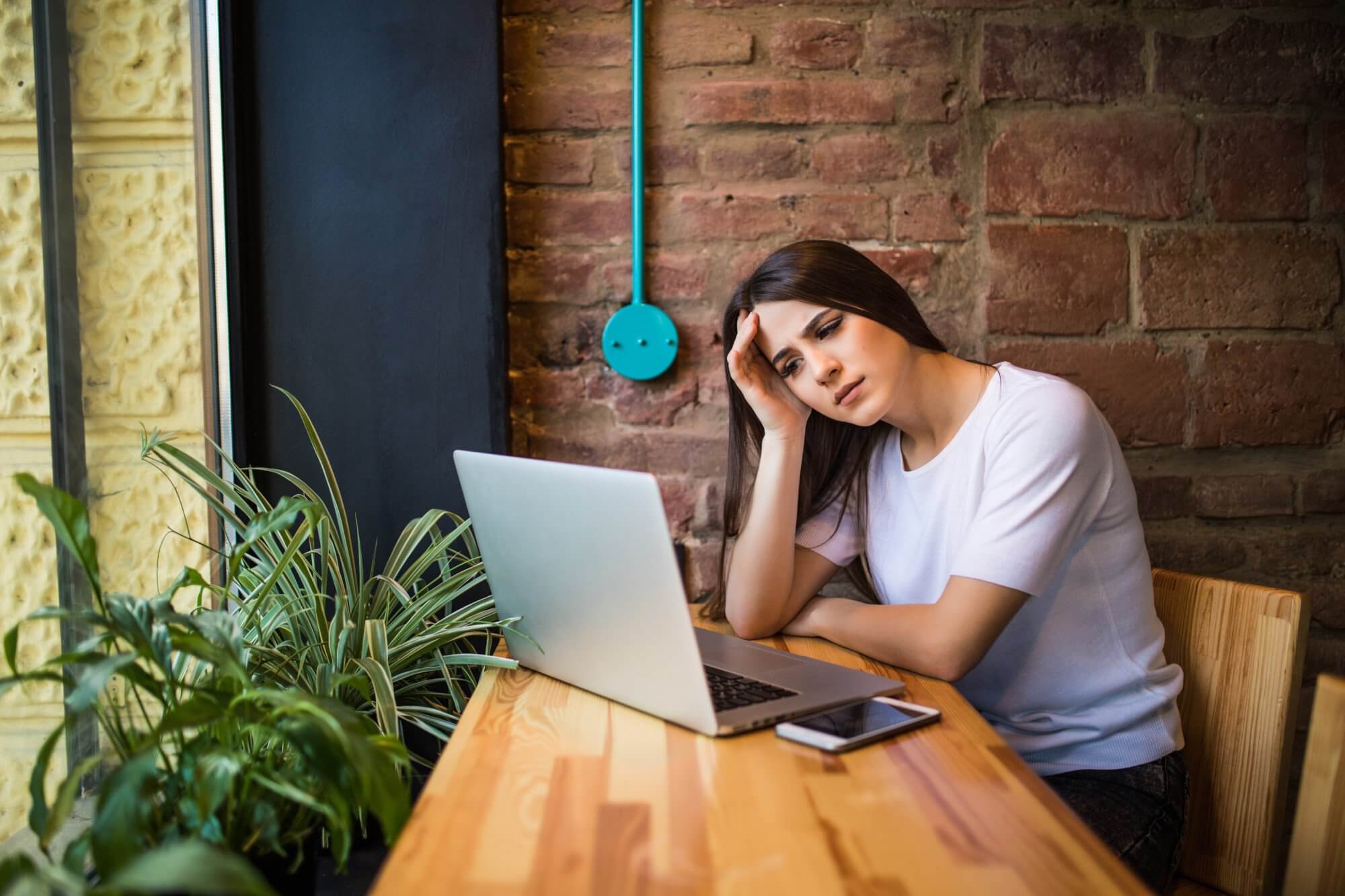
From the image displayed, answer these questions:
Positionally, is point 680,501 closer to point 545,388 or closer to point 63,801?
point 545,388

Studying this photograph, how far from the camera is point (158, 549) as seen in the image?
1.37 m

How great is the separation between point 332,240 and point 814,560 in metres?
0.99

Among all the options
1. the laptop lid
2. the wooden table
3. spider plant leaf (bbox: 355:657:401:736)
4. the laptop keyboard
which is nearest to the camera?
the wooden table

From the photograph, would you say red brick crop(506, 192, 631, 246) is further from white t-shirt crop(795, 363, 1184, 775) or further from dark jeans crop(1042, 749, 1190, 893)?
dark jeans crop(1042, 749, 1190, 893)

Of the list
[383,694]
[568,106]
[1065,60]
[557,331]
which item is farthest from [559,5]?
[383,694]

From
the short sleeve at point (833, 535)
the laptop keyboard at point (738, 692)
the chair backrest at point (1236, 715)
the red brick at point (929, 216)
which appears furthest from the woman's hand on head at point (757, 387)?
the chair backrest at point (1236, 715)

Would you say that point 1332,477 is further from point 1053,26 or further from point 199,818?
point 199,818

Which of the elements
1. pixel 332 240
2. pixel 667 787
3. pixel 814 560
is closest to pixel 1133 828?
pixel 814 560

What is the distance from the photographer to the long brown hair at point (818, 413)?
1461mm

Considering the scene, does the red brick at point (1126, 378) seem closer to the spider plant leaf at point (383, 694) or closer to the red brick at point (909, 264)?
the red brick at point (909, 264)

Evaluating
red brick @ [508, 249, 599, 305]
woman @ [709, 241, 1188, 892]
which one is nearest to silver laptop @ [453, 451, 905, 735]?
woman @ [709, 241, 1188, 892]

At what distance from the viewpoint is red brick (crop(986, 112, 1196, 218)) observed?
66.1 inches

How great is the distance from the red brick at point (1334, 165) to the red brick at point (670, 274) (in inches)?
43.6

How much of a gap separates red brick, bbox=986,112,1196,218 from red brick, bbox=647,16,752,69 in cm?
49
